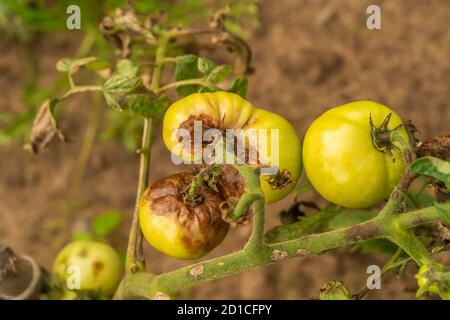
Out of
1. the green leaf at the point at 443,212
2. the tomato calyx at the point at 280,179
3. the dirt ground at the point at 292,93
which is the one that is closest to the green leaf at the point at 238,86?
the tomato calyx at the point at 280,179

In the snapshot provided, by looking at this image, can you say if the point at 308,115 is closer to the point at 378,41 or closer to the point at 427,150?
the point at 378,41

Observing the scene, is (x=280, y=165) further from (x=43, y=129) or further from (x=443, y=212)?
(x=43, y=129)

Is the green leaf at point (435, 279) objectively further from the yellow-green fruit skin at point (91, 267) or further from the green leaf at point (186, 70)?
the yellow-green fruit skin at point (91, 267)

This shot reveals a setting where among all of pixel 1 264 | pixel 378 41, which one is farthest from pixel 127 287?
pixel 378 41

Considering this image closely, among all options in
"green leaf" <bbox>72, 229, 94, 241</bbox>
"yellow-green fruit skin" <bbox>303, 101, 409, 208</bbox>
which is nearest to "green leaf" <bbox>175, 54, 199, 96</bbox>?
"yellow-green fruit skin" <bbox>303, 101, 409, 208</bbox>

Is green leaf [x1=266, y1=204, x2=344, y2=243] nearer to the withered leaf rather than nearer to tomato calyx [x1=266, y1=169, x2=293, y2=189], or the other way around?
tomato calyx [x1=266, y1=169, x2=293, y2=189]
